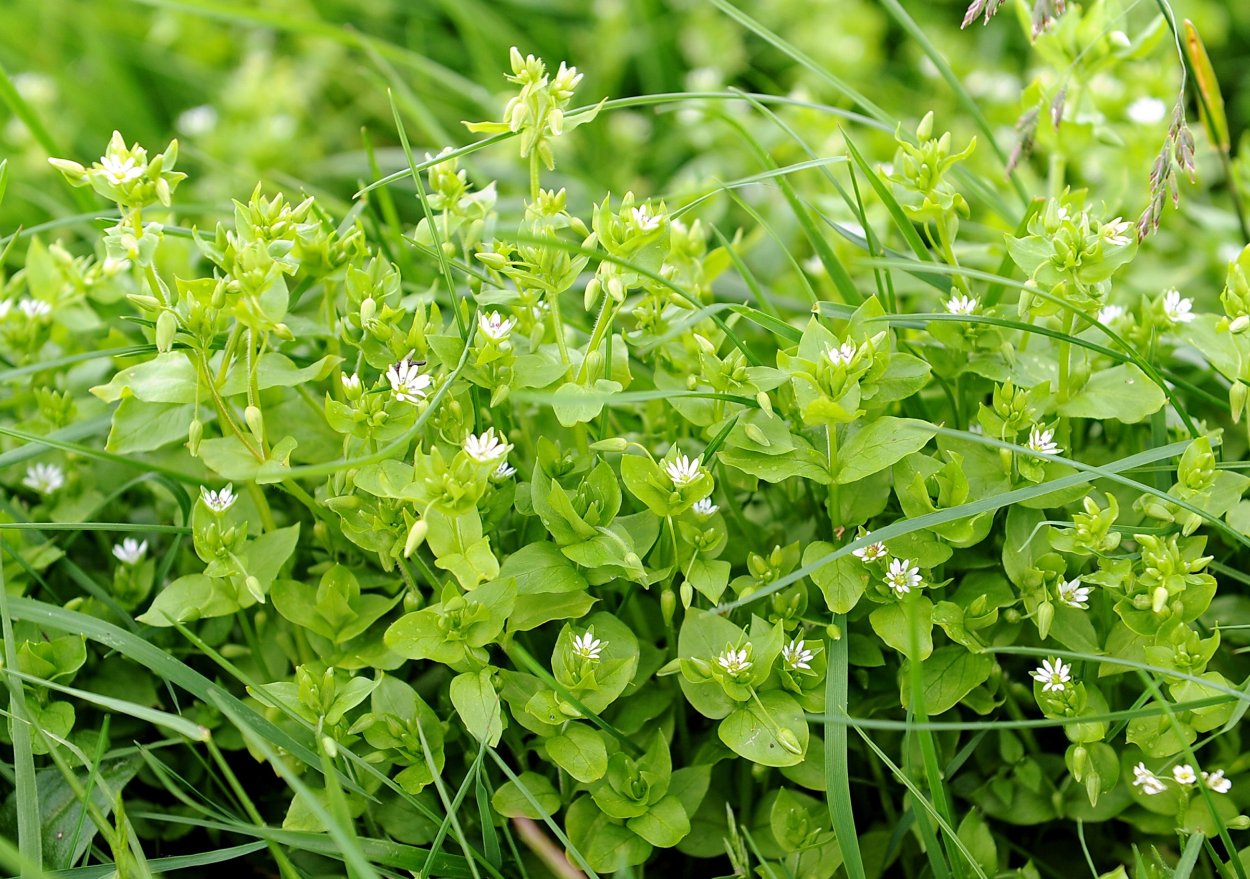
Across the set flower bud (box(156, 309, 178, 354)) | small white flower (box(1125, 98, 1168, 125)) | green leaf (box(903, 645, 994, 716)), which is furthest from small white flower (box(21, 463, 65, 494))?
small white flower (box(1125, 98, 1168, 125))

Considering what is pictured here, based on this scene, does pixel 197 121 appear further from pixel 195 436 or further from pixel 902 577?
pixel 902 577

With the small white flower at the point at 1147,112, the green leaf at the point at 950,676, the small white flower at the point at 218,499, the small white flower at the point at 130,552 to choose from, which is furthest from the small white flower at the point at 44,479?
the small white flower at the point at 1147,112

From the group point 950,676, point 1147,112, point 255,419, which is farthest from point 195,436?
point 1147,112

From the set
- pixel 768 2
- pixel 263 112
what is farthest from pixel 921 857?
pixel 768 2

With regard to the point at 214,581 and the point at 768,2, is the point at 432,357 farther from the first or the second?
the point at 768,2

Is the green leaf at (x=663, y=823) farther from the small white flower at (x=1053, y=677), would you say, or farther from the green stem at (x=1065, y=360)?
the green stem at (x=1065, y=360)

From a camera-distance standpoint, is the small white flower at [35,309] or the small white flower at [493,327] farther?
the small white flower at [35,309]

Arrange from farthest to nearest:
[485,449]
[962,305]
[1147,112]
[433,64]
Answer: [433,64] → [1147,112] → [962,305] → [485,449]
